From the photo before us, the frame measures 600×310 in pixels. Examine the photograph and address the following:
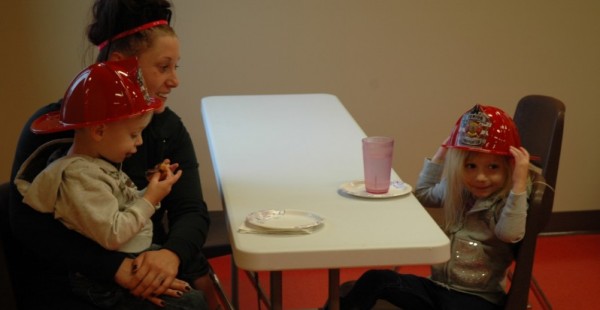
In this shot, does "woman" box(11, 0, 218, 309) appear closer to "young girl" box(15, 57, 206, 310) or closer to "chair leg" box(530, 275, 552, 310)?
"young girl" box(15, 57, 206, 310)

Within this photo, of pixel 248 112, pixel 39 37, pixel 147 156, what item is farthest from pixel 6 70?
pixel 147 156

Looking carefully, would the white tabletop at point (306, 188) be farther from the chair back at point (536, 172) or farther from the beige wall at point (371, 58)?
the beige wall at point (371, 58)

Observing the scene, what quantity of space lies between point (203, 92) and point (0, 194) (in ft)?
6.25

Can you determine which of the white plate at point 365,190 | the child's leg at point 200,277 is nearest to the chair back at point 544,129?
the white plate at point 365,190

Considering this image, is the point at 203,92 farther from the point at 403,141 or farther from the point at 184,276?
the point at 184,276

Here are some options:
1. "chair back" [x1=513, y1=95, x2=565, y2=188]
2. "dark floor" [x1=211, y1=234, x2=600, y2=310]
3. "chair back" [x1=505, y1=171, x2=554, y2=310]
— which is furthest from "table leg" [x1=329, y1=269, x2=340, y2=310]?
"dark floor" [x1=211, y1=234, x2=600, y2=310]

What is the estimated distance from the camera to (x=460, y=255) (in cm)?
215

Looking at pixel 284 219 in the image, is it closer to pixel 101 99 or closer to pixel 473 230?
pixel 101 99

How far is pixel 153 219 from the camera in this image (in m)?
2.11

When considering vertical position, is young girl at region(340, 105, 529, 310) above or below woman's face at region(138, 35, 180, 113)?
below

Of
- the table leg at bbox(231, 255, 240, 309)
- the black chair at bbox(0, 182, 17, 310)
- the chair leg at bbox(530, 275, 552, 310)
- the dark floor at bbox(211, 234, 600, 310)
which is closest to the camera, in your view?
the black chair at bbox(0, 182, 17, 310)

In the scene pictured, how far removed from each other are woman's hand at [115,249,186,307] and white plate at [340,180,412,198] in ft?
1.42

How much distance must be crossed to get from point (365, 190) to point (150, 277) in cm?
53

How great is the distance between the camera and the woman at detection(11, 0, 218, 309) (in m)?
1.75
